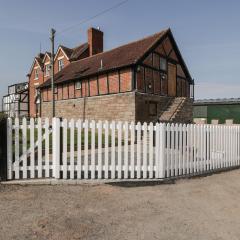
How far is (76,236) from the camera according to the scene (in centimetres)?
383

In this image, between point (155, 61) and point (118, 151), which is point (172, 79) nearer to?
point (155, 61)

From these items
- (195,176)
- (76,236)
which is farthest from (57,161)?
(195,176)

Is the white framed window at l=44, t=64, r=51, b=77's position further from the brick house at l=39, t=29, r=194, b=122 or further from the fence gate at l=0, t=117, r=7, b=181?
the fence gate at l=0, t=117, r=7, b=181

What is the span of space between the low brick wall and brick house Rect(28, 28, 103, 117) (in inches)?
320

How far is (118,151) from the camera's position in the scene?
6.89 metres

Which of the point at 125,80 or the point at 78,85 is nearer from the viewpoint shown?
the point at 125,80

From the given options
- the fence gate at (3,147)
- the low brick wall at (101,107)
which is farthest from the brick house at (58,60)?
the fence gate at (3,147)

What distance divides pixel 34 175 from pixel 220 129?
19.9ft

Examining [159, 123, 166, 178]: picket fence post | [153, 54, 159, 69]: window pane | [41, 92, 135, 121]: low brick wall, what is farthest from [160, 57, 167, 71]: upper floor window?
[159, 123, 166, 178]: picket fence post

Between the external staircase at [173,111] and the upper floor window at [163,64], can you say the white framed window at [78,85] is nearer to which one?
the upper floor window at [163,64]

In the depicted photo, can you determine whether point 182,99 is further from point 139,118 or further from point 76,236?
point 76,236

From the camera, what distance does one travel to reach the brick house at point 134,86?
20.1 meters

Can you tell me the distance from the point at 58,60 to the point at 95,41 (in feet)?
19.1

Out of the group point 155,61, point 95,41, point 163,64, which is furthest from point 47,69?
point 155,61
